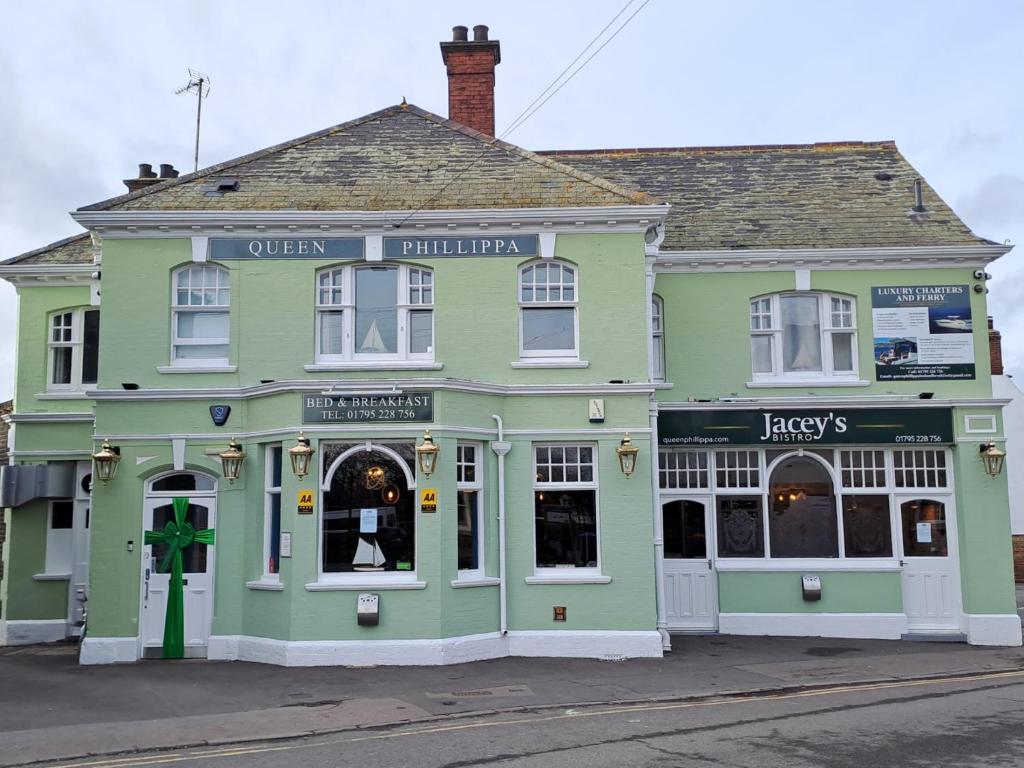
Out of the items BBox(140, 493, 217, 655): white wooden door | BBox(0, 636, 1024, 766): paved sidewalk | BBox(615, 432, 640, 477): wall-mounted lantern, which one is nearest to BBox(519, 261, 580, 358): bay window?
BBox(615, 432, 640, 477): wall-mounted lantern

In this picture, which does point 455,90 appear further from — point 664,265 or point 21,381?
point 21,381

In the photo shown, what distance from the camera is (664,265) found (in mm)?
17938

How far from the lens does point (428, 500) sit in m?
14.4

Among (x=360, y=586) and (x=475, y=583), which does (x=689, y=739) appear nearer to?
(x=475, y=583)

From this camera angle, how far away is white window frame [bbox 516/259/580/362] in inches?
622

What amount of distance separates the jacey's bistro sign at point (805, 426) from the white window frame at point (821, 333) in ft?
2.48

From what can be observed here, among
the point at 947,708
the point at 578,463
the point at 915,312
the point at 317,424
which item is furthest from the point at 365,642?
the point at 915,312

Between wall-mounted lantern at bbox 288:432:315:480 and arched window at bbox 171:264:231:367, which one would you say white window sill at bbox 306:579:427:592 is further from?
arched window at bbox 171:264:231:367

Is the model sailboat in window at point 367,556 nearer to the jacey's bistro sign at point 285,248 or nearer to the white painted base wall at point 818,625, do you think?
the jacey's bistro sign at point 285,248

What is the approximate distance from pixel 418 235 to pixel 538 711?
7988mm

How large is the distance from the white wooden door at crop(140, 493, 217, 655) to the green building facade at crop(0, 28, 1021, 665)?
5 cm

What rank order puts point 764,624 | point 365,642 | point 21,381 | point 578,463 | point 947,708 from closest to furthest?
point 947,708
point 365,642
point 578,463
point 764,624
point 21,381

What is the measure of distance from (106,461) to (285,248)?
14.3 feet

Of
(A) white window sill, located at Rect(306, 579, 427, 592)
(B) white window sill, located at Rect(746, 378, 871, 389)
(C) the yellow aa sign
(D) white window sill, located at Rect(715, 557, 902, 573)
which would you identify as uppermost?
(B) white window sill, located at Rect(746, 378, 871, 389)
